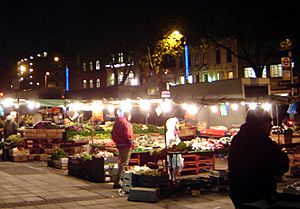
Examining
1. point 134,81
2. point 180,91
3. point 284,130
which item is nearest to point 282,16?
point 180,91

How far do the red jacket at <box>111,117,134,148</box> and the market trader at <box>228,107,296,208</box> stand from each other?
7298 mm

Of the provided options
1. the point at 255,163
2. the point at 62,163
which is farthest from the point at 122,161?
the point at 255,163

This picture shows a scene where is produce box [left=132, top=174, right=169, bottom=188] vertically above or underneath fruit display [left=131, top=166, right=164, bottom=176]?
underneath

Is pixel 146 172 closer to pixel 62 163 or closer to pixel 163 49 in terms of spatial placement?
pixel 62 163

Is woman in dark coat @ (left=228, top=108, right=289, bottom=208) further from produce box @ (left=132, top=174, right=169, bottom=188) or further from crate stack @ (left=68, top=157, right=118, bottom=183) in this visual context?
crate stack @ (left=68, top=157, right=118, bottom=183)

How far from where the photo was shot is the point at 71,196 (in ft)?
35.3

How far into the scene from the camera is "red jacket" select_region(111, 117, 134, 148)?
12117 mm

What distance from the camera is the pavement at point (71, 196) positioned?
9.75m

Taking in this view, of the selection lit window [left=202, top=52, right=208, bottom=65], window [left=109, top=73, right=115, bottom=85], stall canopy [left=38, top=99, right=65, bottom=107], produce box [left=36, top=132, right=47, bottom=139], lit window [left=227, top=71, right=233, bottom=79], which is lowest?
produce box [left=36, top=132, right=47, bottom=139]

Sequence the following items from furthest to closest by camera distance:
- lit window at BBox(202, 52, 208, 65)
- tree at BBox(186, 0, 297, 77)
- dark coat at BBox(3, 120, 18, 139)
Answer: lit window at BBox(202, 52, 208, 65) → tree at BBox(186, 0, 297, 77) → dark coat at BBox(3, 120, 18, 139)

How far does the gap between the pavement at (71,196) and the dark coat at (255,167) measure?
5.08 meters

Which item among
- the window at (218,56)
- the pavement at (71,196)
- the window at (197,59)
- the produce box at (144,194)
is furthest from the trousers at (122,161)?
the window at (197,59)

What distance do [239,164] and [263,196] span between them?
1.51 ft

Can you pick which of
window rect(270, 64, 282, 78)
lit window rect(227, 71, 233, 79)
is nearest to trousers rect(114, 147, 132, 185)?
window rect(270, 64, 282, 78)
